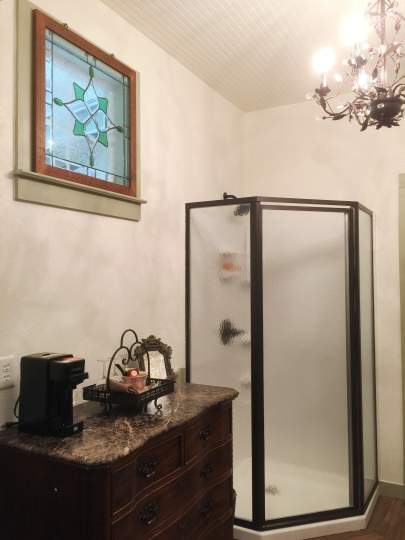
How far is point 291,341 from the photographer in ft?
8.56

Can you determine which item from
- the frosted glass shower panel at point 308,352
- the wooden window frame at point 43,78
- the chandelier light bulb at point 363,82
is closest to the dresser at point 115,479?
the frosted glass shower panel at point 308,352

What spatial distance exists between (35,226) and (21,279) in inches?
8.7

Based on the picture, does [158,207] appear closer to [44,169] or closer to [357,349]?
[44,169]

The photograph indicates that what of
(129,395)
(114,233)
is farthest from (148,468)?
(114,233)

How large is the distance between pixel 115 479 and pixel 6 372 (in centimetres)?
60

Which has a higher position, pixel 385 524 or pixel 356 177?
pixel 356 177

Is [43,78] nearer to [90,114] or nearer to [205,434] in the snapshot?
[90,114]

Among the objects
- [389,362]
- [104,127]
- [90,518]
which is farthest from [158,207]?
[389,362]

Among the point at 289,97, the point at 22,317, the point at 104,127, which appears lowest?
the point at 22,317

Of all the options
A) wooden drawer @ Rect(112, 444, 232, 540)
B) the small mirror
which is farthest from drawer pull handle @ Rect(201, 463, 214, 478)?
the small mirror

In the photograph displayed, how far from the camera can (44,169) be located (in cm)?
183

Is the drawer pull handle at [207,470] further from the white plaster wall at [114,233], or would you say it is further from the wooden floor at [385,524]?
the wooden floor at [385,524]

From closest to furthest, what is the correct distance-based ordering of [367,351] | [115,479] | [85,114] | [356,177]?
[115,479] < [85,114] < [367,351] < [356,177]

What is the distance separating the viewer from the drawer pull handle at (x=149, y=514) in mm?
1518
